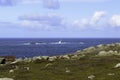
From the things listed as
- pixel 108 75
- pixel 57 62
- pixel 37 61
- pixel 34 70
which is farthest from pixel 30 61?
pixel 108 75

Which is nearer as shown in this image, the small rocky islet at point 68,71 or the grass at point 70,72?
the small rocky islet at point 68,71

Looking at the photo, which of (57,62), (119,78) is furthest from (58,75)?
(57,62)

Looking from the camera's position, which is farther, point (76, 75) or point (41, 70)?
point (41, 70)

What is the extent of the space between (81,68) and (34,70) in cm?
1129

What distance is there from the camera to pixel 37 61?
103625mm

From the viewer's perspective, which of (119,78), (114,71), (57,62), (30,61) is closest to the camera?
(119,78)

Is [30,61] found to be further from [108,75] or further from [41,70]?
[108,75]

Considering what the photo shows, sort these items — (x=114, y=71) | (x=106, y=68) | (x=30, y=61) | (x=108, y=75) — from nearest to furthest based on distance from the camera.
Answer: (x=108, y=75) < (x=114, y=71) < (x=106, y=68) < (x=30, y=61)

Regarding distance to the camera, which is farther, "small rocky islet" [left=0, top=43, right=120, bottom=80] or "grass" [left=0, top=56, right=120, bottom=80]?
"grass" [left=0, top=56, right=120, bottom=80]

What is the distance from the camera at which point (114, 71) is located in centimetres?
7694

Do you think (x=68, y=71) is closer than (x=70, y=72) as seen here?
No

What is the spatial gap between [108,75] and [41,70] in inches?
782

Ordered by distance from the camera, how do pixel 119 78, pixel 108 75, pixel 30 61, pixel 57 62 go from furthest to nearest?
1. pixel 30 61
2. pixel 57 62
3. pixel 108 75
4. pixel 119 78

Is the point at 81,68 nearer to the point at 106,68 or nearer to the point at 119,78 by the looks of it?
the point at 106,68
